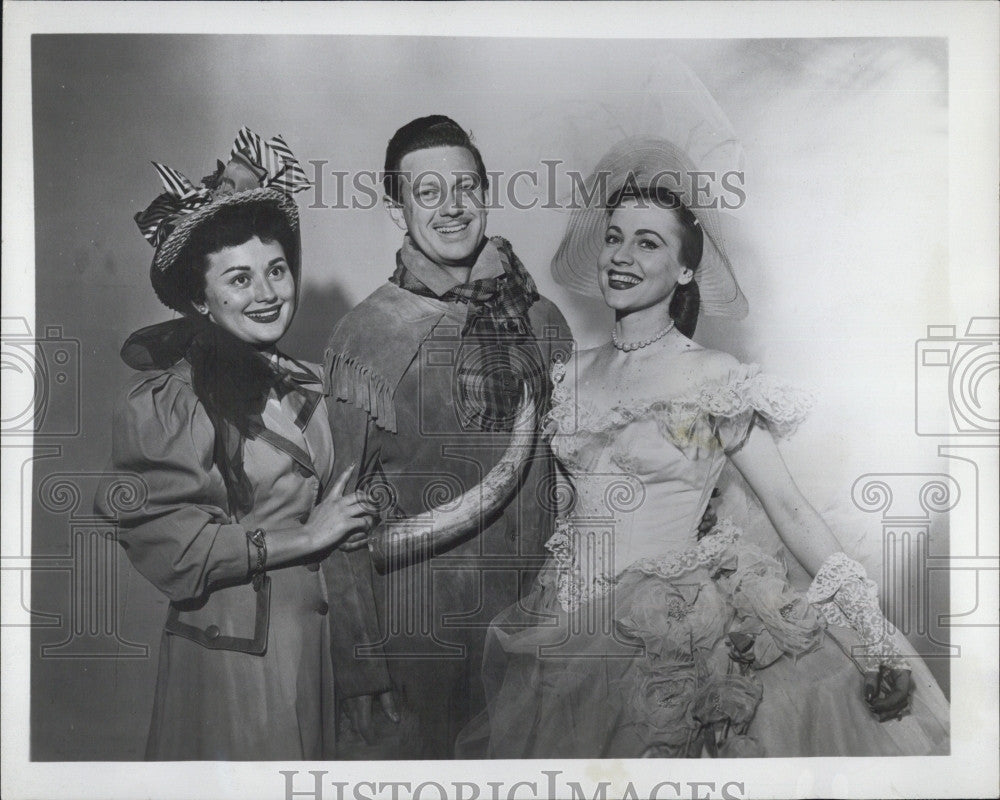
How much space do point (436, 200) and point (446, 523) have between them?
3.78ft

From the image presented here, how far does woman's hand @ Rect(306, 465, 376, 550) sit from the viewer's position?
3.13 m

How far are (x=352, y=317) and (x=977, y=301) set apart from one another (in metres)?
2.29

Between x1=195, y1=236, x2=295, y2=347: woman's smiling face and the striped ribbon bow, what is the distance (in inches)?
7.8

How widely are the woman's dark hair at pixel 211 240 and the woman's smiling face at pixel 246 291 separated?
0.02 m

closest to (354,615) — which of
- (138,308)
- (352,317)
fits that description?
(352,317)

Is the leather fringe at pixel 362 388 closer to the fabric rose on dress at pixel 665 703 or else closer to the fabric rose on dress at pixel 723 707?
the fabric rose on dress at pixel 665 703

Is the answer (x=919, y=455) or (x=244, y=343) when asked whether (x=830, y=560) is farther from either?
(x=244, y=343)

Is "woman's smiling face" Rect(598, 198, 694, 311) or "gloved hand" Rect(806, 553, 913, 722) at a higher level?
"woman's smiling face" Rect(598, 198, 694, 311)

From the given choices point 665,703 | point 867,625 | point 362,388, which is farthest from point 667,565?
point 362,388

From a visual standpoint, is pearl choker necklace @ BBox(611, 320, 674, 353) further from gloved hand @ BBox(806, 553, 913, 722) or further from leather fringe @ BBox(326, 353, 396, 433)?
gloved hand @ BBox(806, 553, 913, 722)

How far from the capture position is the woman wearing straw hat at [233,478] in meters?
3.11

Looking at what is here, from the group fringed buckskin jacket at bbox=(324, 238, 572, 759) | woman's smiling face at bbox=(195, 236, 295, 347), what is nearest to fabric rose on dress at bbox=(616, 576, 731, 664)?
fringed buckskin jacket at bbox=(324, 238, 572, 759)

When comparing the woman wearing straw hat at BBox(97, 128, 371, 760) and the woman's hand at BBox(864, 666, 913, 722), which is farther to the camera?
the woman's hand at BBox(864, 666, 913, 722)

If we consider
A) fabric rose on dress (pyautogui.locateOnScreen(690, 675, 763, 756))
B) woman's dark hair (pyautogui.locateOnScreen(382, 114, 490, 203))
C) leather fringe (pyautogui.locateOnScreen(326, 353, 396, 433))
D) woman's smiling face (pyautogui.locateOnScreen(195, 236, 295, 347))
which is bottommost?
fabric rose on dress (pyautogui.locateOnScreen(690, 675, 763, 756))
